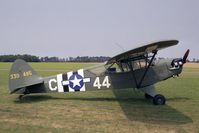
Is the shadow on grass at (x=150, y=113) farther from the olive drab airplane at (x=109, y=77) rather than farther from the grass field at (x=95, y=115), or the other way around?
the olive drab airplane at (x=109, y=77)

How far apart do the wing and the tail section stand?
3.13 meters

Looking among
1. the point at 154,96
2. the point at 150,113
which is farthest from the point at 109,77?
the point at 150,113

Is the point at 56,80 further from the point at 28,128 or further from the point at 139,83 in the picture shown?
the point at 28,128

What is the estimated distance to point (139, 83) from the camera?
10.8 metres

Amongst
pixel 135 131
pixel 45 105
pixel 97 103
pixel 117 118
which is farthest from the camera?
pixel 97 103

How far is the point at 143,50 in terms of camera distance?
30.0 ft

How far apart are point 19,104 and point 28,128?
3426 millimetres

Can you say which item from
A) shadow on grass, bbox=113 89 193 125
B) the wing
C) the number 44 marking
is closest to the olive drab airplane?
the number 44 marking

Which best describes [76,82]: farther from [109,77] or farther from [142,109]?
[142,109]

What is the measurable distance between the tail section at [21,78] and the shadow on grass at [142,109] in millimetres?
567

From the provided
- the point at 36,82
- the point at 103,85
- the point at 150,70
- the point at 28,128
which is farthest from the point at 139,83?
the point at 28,128

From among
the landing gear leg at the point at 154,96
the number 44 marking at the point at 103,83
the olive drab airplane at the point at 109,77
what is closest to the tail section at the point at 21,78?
the olive drab airplane at the point at 109,77

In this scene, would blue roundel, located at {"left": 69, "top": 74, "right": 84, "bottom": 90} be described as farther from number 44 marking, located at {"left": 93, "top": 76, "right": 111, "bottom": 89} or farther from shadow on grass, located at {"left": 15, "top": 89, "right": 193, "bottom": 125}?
shadow on grass, located at {"left": 15, "top": 89, "right": 193, "bottom": 125}

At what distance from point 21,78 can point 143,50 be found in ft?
15.9
